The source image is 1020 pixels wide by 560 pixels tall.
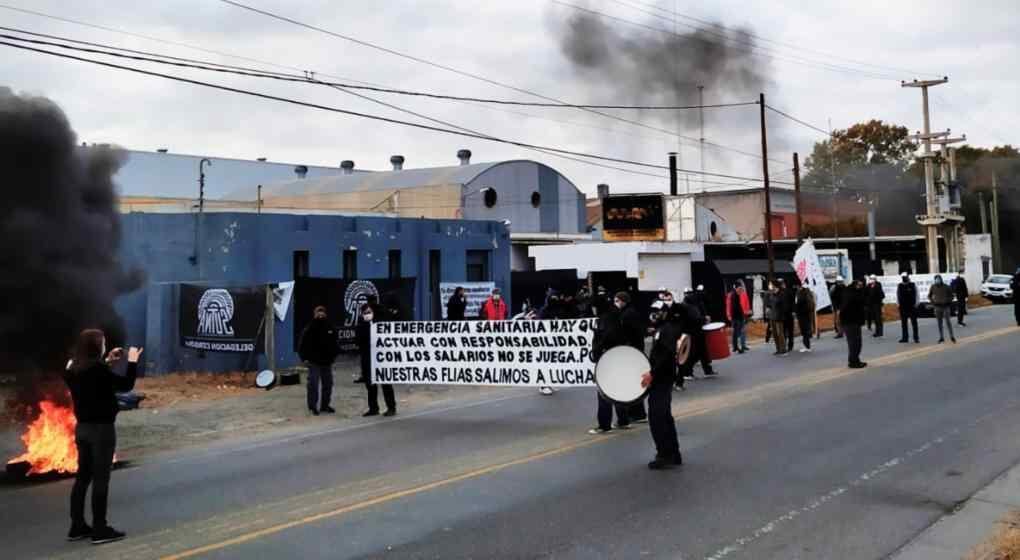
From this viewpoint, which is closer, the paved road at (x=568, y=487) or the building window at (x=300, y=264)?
the paved road at (x=568, y=487)

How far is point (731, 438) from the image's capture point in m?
9.96

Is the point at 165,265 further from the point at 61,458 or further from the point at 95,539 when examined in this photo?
the point at 95,539

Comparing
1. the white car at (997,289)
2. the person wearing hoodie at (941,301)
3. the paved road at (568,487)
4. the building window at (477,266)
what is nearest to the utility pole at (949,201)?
the white car at (997,289)

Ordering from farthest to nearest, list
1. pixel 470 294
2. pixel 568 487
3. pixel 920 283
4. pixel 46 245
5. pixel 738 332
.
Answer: pixel 920 283, pixel 470 294, pixel 738 332, pixel 46 245, pixel 568 487

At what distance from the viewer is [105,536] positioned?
6.53m

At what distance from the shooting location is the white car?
4359 cm

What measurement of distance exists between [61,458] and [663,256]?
3028 centimetres

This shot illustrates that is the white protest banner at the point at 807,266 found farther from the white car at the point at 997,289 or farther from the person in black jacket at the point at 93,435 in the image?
the white car at the point at 997,289

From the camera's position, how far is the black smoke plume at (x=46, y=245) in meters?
9.22

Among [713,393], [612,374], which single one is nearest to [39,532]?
[612,374]

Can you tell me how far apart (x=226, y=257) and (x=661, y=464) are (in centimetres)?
1379

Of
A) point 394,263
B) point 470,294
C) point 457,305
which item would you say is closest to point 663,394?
point 457,305

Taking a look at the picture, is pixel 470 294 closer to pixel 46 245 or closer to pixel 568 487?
pixel 46 245

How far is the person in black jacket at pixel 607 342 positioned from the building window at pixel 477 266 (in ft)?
48.5
